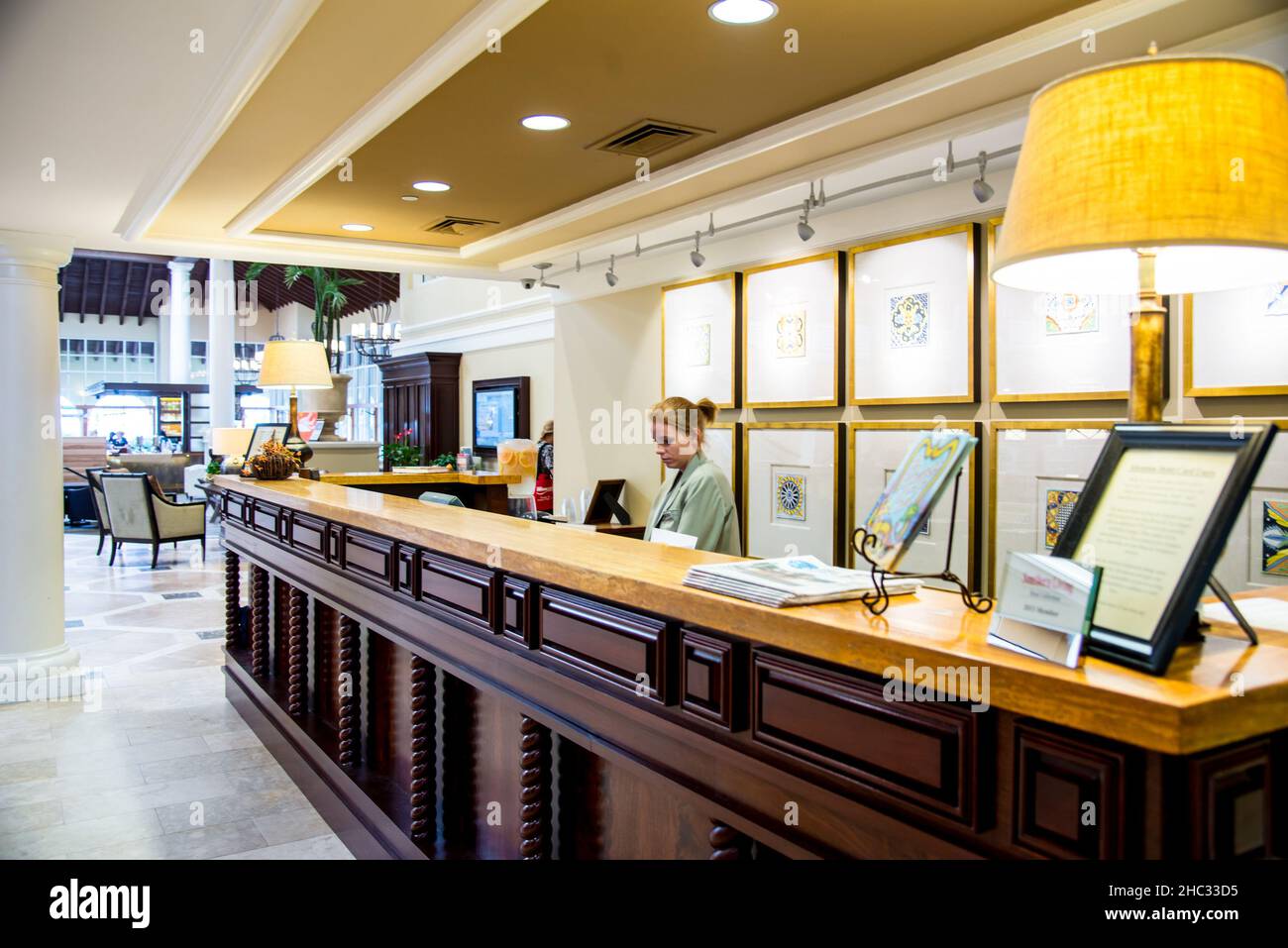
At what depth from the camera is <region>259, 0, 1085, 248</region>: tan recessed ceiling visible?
10.1ft

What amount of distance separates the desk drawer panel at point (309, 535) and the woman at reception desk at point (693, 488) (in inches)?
52.4

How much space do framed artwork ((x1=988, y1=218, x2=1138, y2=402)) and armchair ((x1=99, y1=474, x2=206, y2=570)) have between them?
9.27 meters

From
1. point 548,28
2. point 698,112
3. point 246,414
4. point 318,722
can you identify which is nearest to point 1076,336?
point 698,112

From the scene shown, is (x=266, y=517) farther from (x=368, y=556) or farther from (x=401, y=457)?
(x=401, y=457)

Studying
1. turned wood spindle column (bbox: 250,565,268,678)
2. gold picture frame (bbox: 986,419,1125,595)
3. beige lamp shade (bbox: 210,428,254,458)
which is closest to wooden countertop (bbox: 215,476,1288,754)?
gold picture frame (bbox: 986,419,1125,595)

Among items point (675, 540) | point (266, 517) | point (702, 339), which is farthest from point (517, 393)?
point (675, 540)

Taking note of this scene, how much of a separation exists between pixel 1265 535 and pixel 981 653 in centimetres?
290

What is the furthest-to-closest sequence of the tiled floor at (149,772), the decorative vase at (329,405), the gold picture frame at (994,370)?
1. the decorative vase at (329,405)
2. the gold picture frame at (994,370)
3. the tiled floor at (149,772)

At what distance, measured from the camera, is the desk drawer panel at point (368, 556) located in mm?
3266

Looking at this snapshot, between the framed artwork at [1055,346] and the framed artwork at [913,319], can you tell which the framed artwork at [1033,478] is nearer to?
the framed artwork at [1055,346]

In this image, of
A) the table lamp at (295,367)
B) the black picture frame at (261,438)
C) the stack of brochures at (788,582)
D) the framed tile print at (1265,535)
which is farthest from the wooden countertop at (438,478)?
the stack of brochures at (788,582)
